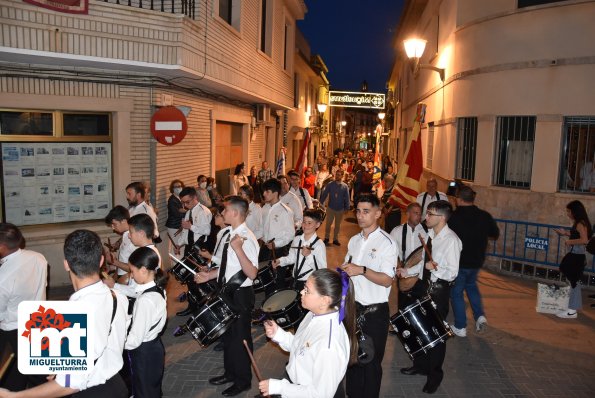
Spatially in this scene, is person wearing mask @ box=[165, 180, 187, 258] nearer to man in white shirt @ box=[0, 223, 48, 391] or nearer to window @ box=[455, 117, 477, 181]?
man in white shirt @ box=[0, 223, 48, 391]

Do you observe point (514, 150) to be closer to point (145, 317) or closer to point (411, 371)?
point (411, 371)

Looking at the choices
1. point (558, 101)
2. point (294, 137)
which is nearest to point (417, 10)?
point (294, 137)

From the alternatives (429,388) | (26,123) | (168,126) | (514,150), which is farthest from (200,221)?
(514,150)

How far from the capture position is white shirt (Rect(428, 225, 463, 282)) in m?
6.07

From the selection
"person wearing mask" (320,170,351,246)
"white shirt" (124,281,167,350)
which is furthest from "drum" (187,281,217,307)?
"person wearing mask" (320,170,351,246)

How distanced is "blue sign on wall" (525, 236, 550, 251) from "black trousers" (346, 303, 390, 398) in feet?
20.2

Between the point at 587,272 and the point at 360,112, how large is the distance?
114 m

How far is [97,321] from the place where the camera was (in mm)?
3230

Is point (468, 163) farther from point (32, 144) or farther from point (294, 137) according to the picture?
point (294, 137)

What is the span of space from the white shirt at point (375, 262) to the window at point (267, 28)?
12789 millimetres

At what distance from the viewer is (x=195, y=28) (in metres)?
9.76

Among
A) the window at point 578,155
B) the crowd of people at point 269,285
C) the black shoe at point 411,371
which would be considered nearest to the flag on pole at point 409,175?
the crowd of people at point 269,285

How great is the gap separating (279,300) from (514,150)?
790cm

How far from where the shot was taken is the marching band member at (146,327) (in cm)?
408
